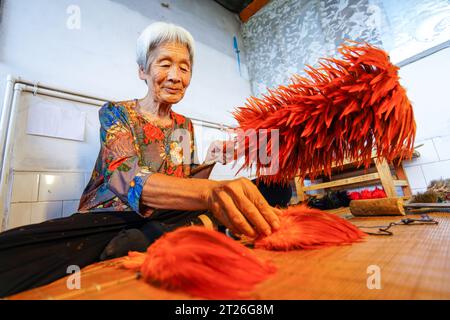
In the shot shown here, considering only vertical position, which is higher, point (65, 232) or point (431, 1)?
point (431, 1)

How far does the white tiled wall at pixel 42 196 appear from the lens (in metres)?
0.84

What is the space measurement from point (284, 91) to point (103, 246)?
560mm

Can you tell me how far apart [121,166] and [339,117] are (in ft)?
1.52

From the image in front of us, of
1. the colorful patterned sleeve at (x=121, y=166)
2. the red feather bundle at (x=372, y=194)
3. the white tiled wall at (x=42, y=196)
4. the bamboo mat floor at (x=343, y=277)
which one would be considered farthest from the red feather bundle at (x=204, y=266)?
the red feather bundle at (x=372, y=194)

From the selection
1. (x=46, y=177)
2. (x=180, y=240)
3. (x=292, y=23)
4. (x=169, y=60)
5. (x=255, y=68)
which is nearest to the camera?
(x=180, y=240)

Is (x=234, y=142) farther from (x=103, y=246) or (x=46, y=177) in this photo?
(x=46, y=177)

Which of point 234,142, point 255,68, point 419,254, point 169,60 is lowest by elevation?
point 419,254

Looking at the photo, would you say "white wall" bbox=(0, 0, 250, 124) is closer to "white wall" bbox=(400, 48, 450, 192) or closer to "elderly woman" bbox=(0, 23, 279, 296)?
"elderly woman" bbox=(0, 23, 279, 296)

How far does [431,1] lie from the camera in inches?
47.3

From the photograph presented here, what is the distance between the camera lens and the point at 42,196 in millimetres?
886

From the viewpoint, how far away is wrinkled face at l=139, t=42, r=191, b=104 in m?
0.80

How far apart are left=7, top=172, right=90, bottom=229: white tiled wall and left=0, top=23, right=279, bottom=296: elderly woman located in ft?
1.22

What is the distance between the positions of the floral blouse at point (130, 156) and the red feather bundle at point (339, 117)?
26cm
